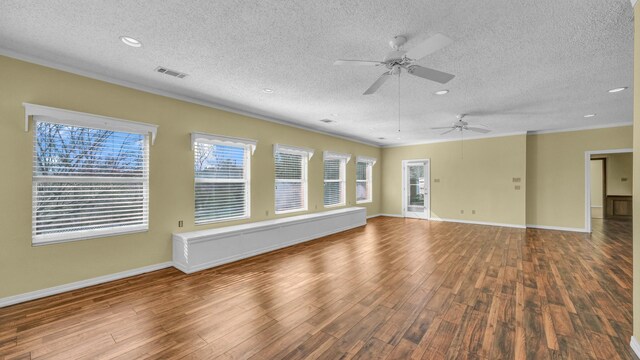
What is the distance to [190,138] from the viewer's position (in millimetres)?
4215

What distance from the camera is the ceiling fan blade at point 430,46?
1896mm

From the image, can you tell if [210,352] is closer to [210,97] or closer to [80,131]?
[80,131]

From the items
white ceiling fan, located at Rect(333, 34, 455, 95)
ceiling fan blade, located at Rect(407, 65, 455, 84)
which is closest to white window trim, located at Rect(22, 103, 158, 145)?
white ceiling fan, located at Rect(333, 34, 455, 95)

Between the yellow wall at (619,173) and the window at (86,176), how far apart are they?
1354 cm

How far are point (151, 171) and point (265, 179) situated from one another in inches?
83.7

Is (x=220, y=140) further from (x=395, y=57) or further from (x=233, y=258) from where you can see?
(x=395, y=57)

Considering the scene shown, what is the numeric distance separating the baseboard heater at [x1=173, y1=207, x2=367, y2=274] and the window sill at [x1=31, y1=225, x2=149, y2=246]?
583 mm

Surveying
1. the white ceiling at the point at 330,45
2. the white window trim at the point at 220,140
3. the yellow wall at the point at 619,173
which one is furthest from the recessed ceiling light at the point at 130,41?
the yellow wall at the point at 619,173

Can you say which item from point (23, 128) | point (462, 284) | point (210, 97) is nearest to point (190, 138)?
point (210, 97)

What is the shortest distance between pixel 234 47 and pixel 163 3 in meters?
0.73

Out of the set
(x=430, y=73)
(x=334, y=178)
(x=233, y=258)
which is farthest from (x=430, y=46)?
(x=334, y=178)

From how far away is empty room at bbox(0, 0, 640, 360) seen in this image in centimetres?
210

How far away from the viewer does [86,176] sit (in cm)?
325

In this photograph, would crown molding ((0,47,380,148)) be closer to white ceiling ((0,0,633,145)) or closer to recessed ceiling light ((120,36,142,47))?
white ceiling ((0,0,633,145))
